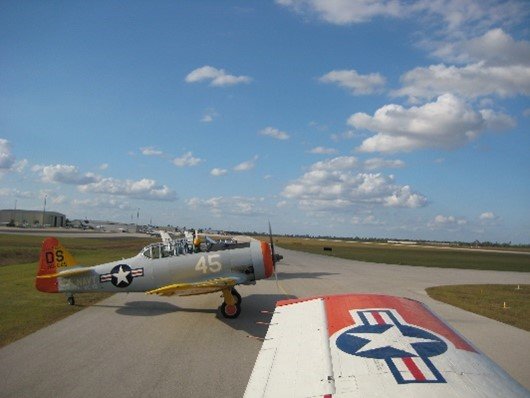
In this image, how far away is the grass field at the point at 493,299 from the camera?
565 inches

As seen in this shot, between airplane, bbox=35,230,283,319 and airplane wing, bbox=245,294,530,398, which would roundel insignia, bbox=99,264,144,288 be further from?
airplane wing, bbox=245,294,530,398

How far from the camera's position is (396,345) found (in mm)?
4027

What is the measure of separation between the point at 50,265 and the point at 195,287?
6185mm

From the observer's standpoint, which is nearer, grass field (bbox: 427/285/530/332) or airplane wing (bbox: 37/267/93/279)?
airplane wing (bbox: 37/267/93/279)

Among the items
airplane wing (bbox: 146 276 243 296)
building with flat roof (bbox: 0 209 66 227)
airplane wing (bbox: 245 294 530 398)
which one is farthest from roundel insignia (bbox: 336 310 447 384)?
building with flat roof (bbox: 0 209 66 227)

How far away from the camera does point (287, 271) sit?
2764cm

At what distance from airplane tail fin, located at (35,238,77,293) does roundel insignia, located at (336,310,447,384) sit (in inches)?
499

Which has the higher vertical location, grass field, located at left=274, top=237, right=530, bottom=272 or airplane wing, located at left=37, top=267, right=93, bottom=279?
airplane wing, located at left=37, top=267, right=93, bottom=279

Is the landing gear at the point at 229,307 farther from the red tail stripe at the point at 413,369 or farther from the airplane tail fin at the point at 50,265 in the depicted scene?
the red tail stripe at the point at 413,369

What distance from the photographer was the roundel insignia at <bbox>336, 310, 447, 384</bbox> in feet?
11.2

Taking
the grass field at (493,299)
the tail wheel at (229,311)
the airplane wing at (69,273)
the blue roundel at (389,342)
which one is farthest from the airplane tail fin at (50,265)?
the grass field at (493,299)

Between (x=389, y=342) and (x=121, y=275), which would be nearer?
(x=389, y=342)

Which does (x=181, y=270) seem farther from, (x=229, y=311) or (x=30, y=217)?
(x=30, y=217)

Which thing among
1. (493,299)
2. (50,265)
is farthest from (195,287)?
(493,299)
